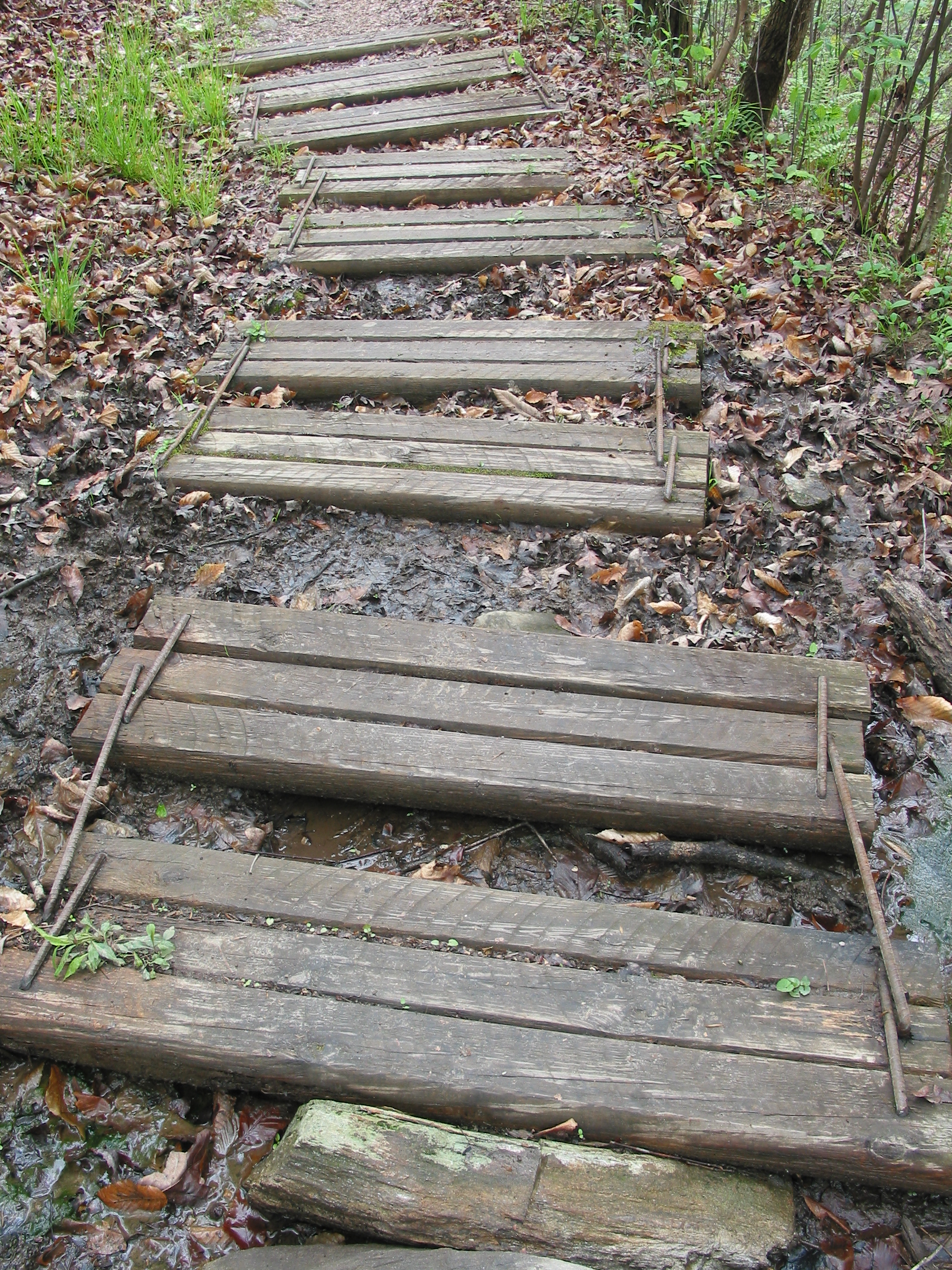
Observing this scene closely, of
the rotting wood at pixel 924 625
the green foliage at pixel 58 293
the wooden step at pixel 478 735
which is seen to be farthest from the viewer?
the green foliage at pixel 58 293

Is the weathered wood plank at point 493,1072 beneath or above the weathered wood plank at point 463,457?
beneath

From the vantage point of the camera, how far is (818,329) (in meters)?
4.02

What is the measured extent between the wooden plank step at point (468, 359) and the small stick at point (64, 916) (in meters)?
2.62

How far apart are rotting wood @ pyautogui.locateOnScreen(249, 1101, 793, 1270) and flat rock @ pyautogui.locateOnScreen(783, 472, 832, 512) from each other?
2.34 m

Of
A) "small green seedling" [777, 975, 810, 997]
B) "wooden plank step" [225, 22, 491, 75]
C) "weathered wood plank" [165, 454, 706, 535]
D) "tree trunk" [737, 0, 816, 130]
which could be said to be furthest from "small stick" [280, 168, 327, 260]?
"small green seedling" [777, 975, 810, 997]

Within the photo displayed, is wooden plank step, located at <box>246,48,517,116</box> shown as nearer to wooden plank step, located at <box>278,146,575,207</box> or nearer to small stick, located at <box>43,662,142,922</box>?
wooden plank step, located at <box>278,146,575,207</box>

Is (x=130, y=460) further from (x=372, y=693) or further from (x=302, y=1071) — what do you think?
(x=302, y=1071)

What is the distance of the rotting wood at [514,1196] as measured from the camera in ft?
5.39

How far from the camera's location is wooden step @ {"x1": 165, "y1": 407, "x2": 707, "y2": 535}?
3.28 meters

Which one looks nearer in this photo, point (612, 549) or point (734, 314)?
point (612, 549)

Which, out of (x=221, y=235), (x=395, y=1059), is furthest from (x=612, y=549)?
(x=221, y=235)

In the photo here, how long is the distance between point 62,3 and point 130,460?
6.83 metres

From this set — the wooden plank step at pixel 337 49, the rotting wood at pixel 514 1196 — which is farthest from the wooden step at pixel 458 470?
the wooden plank step at pixel 337 49

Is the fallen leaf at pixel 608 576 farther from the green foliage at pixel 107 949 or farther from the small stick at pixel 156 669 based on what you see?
the green foliage at pixel 107 949
